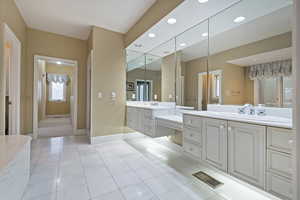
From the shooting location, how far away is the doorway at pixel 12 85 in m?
2.71

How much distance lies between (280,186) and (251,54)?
139 centimetres

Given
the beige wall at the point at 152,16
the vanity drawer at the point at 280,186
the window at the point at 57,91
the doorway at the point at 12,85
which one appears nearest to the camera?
the vanity drawer at the point at 280,186

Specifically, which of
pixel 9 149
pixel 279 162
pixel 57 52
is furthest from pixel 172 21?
pixel 57 52

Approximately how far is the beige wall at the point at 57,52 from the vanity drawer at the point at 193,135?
3.30 metres

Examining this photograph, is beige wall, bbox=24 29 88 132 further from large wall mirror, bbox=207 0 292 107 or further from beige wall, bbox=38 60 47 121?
large wall mirror, bbox=207 0 292 107

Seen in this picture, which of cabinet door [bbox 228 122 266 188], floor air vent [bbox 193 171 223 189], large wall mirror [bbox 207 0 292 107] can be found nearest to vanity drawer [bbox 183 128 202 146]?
cabinet door [bbox 228 122 266 188]

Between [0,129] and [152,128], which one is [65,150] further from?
[152,128]

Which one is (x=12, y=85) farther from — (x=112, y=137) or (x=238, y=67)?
(x=238, y=67)

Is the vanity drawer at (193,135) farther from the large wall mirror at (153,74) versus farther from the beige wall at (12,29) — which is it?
the beige wall at (12,29)

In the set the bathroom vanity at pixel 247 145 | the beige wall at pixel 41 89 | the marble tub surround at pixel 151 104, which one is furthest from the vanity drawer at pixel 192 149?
the beige wall at pixel 41 89

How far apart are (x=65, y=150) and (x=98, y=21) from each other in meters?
2.83

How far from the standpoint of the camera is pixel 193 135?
1.78 meters

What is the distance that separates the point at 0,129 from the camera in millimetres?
2018

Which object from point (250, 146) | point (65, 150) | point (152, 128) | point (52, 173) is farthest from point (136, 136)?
point (250, 146)
